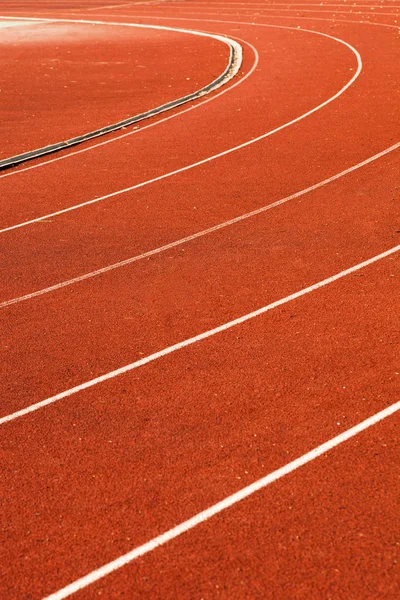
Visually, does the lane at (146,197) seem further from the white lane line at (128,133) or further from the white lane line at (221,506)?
the white lane line at (221,506)

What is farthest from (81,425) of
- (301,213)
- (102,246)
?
(301,213)

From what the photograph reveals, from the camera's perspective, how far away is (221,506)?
209 inches

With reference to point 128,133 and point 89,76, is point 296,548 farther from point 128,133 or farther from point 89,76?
point 89,76

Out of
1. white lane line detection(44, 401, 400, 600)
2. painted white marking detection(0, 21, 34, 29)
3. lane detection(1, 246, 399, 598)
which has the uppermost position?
white lane line detection(44, 401, 400, 600)

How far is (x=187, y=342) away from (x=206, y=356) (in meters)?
0.34

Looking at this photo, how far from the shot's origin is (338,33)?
26.9 metres

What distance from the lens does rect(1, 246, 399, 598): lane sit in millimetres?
5160

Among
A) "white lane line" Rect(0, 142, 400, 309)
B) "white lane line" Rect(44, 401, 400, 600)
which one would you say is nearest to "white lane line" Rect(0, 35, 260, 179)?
"white lane line" Rect(0, 142, 400, 309)

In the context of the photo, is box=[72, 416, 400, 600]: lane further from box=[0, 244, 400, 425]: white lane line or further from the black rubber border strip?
the black rubber border strip

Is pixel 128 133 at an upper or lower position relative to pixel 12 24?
upper

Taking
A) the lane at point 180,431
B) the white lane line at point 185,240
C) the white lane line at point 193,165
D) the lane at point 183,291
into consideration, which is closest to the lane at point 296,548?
the lane at point 180,431

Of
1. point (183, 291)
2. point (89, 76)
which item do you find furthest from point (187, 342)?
point (89, 76)

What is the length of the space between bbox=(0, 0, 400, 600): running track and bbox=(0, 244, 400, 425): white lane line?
0.02m

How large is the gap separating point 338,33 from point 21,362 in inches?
874
